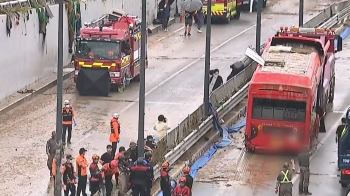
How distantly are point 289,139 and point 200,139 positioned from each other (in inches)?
110

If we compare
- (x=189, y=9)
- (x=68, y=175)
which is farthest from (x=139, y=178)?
(x=189, y=9)

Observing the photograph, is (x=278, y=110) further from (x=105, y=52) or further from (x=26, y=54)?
(x=26, y=54)

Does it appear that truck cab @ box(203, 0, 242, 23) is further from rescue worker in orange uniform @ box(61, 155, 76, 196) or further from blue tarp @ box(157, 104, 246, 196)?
rescue worker in orange uniform @ box(61, 155, 76, 196)

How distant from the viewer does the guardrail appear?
2473cm

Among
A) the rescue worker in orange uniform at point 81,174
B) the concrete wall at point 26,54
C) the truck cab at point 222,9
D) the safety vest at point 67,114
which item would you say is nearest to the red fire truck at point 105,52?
the concrete wall at point 26,54

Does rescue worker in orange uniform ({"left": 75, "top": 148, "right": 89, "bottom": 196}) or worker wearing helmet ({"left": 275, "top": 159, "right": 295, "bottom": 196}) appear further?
worker wearing helmet ({"left": 275, "top": 159, "right": 295, "bottom": 196})

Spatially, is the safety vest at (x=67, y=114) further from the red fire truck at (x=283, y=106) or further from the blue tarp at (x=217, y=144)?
the red fire truck at (x=283, y=106)

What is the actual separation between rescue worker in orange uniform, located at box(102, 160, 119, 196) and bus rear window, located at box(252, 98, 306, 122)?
6.42 meters

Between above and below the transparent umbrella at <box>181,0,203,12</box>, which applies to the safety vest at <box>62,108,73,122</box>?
below

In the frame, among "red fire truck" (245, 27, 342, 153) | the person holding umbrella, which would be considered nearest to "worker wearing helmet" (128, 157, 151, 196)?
"red fire truck" (245, 27, 342, 153)

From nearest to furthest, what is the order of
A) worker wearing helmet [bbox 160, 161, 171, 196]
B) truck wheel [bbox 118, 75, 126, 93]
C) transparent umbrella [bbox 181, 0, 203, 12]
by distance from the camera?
worker wearing helmet [bbox 160, 161, 171, 196]
truck wheel [bbox 118, 75, 126, 93]
transparent umbrella [bbox 181, 0, 203, 12]

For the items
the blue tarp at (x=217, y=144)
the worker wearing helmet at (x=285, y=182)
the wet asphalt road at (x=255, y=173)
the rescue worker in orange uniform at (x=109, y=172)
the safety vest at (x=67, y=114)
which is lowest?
the wet asphalt road at (x=255, y=173)

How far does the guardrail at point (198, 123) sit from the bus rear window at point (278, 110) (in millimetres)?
1811

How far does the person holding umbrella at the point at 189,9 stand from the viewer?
46281 mm
